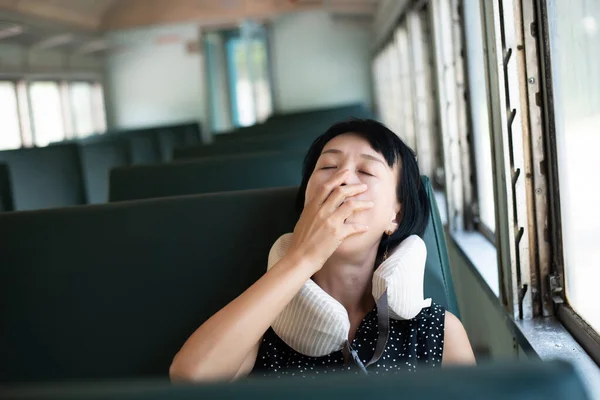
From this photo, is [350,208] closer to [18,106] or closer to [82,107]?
[18,106]

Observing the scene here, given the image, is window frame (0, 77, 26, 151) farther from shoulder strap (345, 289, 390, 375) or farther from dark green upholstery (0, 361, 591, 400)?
dark green upholstery (0, 361, 591, 400)

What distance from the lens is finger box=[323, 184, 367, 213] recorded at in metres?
1.32

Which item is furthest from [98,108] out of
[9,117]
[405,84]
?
[405,84]

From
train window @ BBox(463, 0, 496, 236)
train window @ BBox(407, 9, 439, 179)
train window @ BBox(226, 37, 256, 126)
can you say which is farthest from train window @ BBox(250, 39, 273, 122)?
train window @ BBox(463, 0, 496, 236)

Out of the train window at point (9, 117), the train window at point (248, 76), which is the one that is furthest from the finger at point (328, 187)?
the train window at point (248, 76)

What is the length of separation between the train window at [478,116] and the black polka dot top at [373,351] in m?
2.02

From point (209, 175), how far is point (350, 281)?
1.35 meters

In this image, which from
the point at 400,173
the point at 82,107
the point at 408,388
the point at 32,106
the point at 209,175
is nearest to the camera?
the point at 408,388

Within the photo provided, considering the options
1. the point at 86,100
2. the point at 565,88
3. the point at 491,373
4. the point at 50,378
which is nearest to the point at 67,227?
the point at 50,378

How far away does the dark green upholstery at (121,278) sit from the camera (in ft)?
5.36

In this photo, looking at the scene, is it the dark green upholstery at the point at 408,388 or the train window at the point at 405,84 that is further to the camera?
the train window at the point at 405,84

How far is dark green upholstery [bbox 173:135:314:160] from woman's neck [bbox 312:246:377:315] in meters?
2.18

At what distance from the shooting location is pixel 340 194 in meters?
1.33

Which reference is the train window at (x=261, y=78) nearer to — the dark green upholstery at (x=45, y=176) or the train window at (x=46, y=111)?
the train window at (x=46, y=111)
